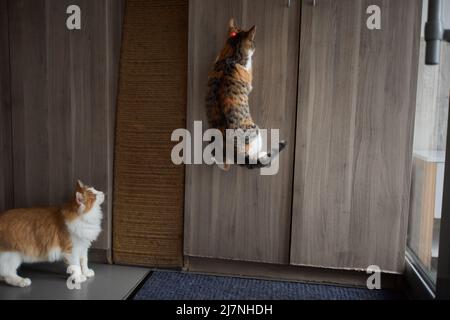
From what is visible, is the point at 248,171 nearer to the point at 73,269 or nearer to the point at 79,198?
the point at 79,198

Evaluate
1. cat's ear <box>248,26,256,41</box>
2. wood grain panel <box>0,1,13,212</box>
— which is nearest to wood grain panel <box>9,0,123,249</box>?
wood grain panel <box>0,1,13,212</box>

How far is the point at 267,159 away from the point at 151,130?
680mm

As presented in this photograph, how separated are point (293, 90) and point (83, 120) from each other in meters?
1.16

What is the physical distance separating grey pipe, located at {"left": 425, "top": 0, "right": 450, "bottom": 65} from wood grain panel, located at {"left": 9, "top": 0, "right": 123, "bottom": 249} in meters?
1.61

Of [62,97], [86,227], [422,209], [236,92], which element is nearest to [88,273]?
[86,227]

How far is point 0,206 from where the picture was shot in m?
2.32

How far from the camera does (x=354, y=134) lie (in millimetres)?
1921

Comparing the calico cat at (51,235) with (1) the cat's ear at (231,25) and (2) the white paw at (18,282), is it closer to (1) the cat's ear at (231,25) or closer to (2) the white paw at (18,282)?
(2) the white paw at (18,282)

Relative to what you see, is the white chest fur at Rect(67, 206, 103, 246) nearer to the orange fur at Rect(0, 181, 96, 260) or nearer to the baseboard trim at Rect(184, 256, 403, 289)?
the orange fur at Rect(0, 181, 96, 260)

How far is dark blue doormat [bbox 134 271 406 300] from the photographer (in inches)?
74.8

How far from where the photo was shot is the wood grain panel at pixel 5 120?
2.20m

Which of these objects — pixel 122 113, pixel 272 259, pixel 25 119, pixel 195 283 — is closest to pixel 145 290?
pixel 195 283

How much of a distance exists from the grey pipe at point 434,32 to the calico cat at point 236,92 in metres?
0.91
